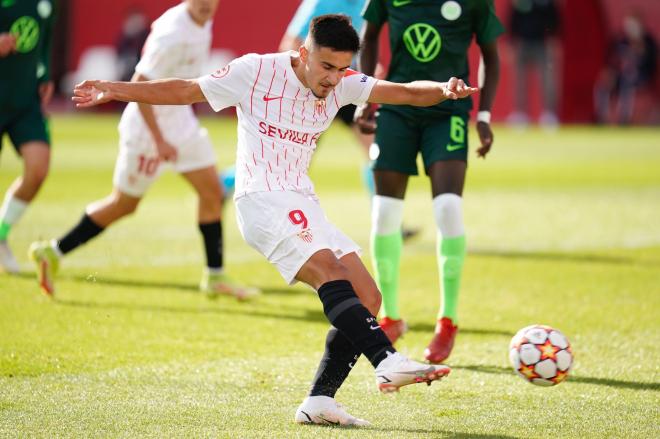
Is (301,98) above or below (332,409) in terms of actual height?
above

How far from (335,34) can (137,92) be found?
3.17 ft

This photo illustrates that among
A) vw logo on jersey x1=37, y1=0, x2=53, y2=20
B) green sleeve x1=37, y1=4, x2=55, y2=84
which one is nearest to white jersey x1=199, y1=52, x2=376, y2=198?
vw logo on jersey x1=37, y1=0, x2=53, y2=20

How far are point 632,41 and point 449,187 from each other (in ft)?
76.5

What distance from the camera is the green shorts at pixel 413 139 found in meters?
6.96

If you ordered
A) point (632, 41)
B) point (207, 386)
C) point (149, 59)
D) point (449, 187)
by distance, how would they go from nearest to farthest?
point (207, 386) → point (449, 187) → point (149, 59) → point (632, 41)

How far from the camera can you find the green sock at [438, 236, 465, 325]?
6.89 meters

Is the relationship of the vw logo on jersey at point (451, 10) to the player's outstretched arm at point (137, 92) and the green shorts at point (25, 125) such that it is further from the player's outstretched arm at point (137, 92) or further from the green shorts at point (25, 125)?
the green shorts at point (25, 125)

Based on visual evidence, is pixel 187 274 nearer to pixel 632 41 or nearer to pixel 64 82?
pixel 632 41

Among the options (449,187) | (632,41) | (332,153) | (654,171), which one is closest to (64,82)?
(332,153)

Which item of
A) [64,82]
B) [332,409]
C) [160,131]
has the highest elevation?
[160,131]

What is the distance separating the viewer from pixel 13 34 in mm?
9141

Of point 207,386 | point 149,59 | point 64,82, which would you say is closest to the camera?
point 207,386

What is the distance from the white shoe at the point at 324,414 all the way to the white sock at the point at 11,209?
5.03 m

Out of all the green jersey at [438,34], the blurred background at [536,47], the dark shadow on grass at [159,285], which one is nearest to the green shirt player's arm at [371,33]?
the green jersey at [438,34]
